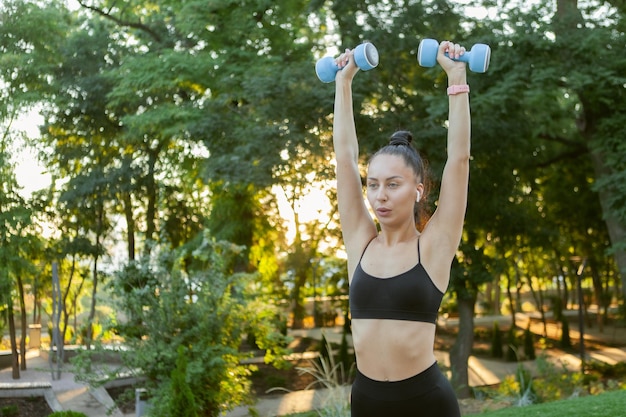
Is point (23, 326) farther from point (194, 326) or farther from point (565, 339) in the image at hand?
point (565, 339)

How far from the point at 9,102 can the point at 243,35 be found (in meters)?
5.41

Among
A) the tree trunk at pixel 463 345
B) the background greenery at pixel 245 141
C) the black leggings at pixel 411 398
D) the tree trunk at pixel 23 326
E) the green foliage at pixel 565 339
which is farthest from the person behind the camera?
the green foliage at pixel 565 339

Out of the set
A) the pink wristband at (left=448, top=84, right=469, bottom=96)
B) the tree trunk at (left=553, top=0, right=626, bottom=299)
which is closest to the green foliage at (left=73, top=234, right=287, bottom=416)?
the tree trunk at (left=553, top=0, right=626, bottom=299)

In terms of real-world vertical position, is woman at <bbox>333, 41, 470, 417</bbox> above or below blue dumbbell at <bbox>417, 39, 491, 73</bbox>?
below

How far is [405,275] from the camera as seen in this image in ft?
6.89

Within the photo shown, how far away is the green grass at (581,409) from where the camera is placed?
7.02m

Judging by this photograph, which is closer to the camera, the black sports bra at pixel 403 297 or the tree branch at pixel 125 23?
the black sports bra at pixel 403 297

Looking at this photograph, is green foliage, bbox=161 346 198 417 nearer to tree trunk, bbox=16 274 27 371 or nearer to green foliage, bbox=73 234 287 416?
Result: green foliage, bbox=73 234 287 416

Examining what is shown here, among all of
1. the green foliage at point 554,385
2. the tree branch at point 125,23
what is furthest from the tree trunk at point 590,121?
the tree branch at point 125,23

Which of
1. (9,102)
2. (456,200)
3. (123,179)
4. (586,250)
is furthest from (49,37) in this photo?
(456,200)

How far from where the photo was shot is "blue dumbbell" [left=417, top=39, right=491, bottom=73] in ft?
7.07

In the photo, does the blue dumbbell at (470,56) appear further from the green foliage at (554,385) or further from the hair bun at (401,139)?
the green foliage at (554,385)

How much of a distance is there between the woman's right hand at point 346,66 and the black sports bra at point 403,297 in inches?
23.7

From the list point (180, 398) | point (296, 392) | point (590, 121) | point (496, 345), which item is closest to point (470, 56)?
point (180, 398)
